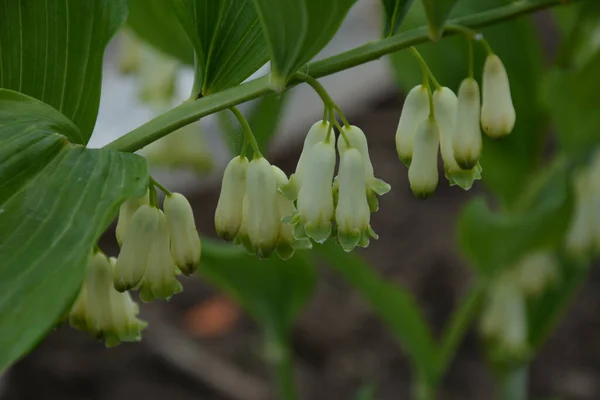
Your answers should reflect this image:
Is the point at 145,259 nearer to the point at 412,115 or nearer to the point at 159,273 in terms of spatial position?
the point at 159,273

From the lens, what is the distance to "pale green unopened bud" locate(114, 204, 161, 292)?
71 centimetres

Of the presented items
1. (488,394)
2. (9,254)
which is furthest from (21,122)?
(488,394)

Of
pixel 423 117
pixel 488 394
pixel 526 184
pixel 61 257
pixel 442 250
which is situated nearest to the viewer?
pixel 61 257

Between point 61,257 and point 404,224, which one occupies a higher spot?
point 61,257

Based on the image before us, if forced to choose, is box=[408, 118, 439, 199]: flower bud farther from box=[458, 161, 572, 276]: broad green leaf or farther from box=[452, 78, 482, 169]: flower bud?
box=[458, 161, 572, 276]: broad green leaf

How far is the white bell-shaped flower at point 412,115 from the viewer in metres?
0.76

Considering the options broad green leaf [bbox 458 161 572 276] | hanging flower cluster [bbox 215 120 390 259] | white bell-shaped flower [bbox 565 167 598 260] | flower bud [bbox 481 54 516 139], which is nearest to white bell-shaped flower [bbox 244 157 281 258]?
hanging flower cluster [bbox 215 120 390 259]

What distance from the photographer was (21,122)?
0.63 meters

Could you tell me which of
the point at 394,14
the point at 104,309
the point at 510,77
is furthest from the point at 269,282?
the point at 394,14

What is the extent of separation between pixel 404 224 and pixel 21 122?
108 inches

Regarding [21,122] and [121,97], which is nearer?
[21,122]

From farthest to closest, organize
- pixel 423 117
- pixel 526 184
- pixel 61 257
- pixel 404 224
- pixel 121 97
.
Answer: pixel 121 97 → pixel 404 224 → pixel 526 184 → pixel 423 117 → pixel 61 257

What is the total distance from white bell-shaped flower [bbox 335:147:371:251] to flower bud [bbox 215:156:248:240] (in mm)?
97

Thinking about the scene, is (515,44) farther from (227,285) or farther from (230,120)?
(227,285)
